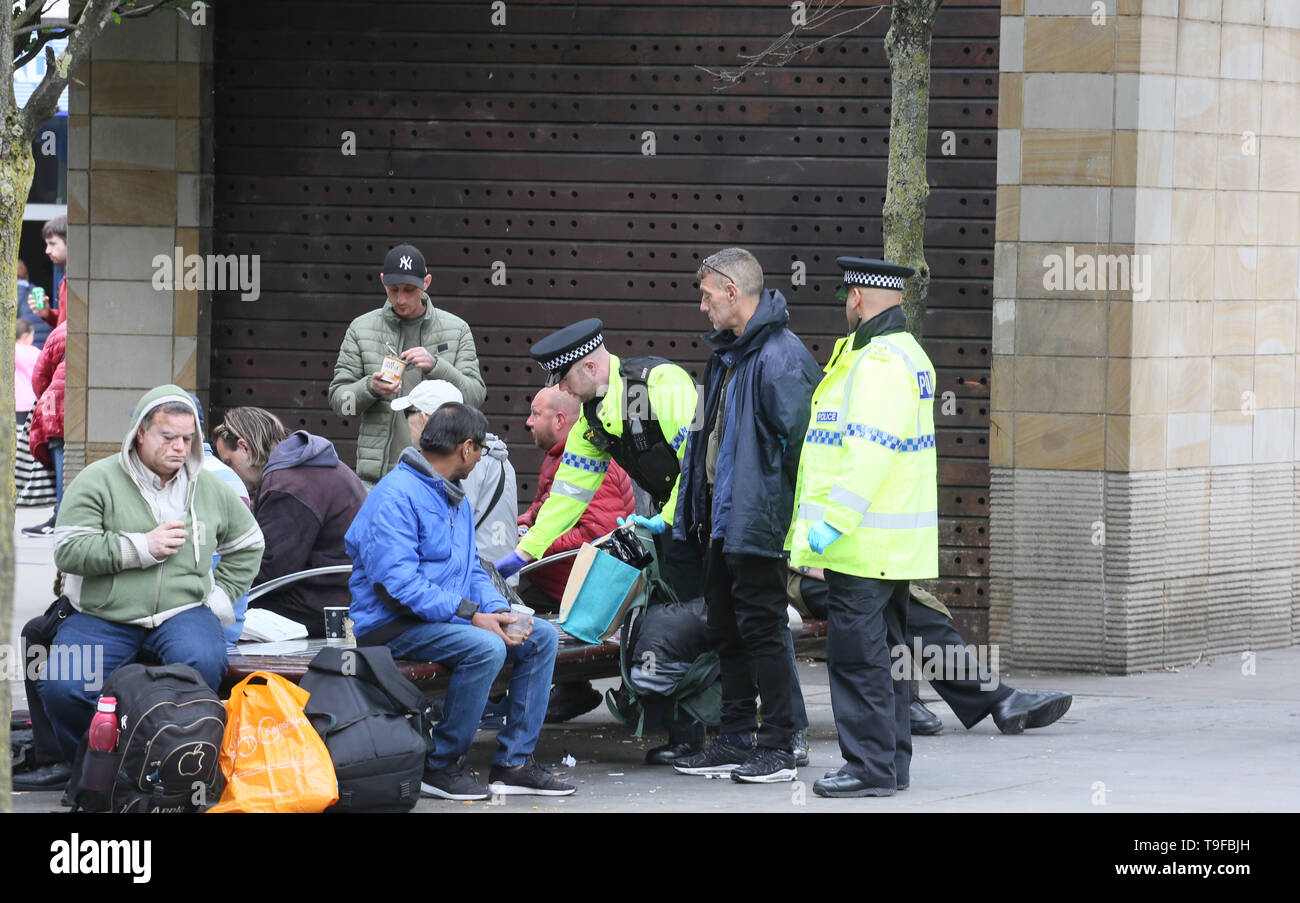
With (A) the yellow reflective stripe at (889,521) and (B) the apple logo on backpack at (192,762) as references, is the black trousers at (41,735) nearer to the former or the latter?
(B) the apple logo on backpack at (192,762)

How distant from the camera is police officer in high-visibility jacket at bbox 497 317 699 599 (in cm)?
738

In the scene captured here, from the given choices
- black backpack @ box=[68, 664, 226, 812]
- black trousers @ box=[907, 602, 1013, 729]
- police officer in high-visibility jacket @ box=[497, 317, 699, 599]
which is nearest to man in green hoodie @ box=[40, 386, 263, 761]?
black backpack @ box=[68, 664, 226, 812]

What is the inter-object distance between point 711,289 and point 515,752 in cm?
190

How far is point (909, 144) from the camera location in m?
8.41

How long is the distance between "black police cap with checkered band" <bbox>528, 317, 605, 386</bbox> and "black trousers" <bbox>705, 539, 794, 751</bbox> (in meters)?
0.99

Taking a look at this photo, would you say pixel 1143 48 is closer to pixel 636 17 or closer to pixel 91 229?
pixel 636 17

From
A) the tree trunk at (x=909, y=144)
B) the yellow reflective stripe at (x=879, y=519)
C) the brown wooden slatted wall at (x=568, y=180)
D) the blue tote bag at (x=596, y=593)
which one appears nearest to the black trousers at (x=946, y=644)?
the blue tote bag at (x=596, y=593)

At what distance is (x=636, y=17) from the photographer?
409 inches

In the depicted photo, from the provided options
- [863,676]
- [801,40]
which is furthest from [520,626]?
[801,40]

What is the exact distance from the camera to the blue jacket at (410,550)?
6.59 m

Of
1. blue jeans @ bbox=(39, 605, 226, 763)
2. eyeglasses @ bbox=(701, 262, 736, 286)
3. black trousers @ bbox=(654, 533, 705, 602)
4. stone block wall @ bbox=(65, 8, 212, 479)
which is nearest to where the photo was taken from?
blue jeans @ bbox=(39, 605, 226, 763)

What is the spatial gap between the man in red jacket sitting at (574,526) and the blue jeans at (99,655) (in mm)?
1783

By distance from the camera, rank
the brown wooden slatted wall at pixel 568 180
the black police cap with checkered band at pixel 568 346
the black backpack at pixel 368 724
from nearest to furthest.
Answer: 1. the black backpack at pixel 368 724
2. the black police cap with checkered band at pixel 568 346
3. the brown wooden slatted wall at pixel 568 180

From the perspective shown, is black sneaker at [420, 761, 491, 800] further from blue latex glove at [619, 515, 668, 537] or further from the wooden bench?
blue latex glove at [619, 515, 668, 537]
